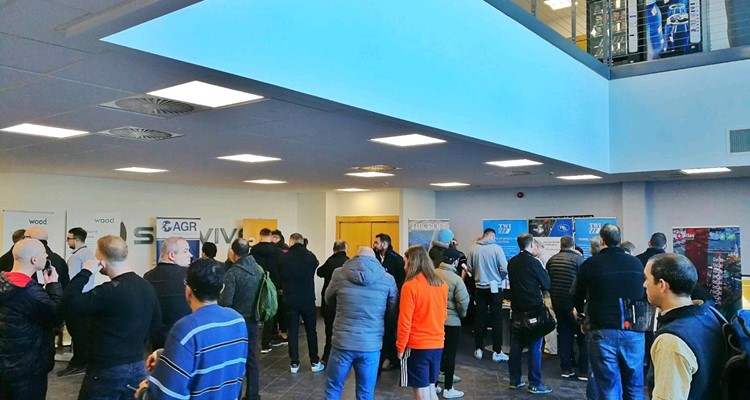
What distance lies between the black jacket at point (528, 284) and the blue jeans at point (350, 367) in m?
1.91

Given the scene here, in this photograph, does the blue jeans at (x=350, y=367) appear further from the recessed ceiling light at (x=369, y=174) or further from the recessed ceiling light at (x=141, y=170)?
the recessed ceiling light at (x=141, y=170)

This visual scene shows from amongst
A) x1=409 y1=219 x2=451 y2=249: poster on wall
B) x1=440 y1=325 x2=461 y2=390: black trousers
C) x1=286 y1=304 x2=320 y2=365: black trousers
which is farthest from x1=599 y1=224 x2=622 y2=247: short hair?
x1=409 y1=219 x2=451 y2=249: poster on wall

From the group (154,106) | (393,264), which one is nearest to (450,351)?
(393,264)

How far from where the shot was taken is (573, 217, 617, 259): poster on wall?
8562 mm

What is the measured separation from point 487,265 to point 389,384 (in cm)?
212

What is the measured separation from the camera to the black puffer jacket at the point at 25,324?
3061mm

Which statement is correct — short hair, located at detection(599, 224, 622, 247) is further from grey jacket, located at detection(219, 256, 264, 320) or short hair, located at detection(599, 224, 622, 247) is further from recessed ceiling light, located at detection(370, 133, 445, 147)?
grey jacket, located at detection(219, 256, 264, 320)

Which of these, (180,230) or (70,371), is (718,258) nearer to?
(70,371)

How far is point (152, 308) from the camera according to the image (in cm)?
316

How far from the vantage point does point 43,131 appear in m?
4.30

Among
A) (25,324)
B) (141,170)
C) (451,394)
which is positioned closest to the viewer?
(25,324)

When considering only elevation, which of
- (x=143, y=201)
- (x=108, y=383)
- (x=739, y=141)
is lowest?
(x=108, y=383)

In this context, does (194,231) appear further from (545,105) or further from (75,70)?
(75,70)

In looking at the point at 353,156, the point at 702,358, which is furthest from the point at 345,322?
the point at 702,358
